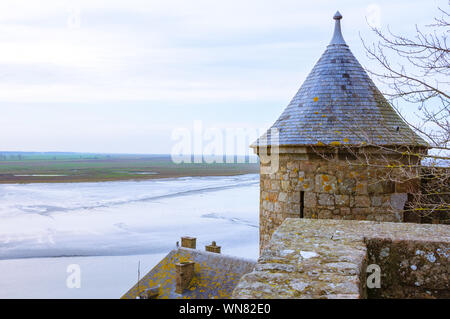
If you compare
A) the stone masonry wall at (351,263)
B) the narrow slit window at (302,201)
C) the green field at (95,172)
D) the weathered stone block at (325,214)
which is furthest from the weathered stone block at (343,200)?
the green field at (95,172)

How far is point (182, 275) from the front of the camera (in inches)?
436

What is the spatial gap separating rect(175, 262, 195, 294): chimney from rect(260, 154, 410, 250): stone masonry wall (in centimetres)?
453

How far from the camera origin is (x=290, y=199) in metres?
7.38

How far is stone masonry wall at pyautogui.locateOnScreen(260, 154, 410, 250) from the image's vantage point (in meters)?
6.98

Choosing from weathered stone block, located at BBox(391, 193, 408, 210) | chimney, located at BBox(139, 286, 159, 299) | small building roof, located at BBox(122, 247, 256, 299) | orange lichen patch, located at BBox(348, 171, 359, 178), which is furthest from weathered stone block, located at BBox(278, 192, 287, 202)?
chimney, located at BBox(139, 286, 159, 299)

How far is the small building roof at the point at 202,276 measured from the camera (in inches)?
437

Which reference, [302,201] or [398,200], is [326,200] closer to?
[302,201]

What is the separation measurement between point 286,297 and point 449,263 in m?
1.46

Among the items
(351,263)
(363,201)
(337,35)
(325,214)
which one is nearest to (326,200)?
(325,214)

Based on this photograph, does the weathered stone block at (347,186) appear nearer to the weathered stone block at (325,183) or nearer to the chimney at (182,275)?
the weathered stone block at (325,183)

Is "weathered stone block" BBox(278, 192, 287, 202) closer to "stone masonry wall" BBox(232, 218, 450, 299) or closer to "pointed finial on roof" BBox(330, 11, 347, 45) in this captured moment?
"pointed finial on roof" BBox(330, 11, 347, 45)

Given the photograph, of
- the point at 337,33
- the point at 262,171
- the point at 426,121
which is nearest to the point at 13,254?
the point at 262,171

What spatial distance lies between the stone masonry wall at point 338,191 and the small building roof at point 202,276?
415 cm
